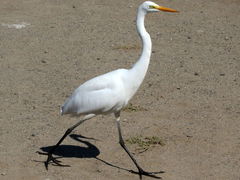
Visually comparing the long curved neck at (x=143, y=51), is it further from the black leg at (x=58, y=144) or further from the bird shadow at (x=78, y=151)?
the bird shadow at (x=78, y=151)

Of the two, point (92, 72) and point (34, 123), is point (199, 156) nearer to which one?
point (34, 123)

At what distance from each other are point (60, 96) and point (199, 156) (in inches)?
105

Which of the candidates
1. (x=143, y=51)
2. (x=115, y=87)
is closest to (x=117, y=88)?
(x=115, y=87)

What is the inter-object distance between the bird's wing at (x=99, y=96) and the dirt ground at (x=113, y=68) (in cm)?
67

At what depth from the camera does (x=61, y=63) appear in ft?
34.2

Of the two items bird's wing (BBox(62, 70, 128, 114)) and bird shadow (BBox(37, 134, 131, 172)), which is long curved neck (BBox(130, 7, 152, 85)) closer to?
bird's wing (BBox(62, 70, 128, 114))

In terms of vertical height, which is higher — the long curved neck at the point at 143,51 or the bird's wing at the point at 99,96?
the long curved neck at the point at 143,51

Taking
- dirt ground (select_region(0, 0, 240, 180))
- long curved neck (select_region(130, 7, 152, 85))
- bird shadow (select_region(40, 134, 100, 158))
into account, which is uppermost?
long curved neck (select_region(130, 7, 152, 85))

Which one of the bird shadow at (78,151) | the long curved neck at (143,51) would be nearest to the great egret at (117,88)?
the long curved neck at (143,51)

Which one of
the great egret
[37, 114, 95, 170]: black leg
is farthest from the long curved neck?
[37, 114, 95, 170]: black leg

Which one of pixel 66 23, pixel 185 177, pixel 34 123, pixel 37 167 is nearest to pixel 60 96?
pixel 34 123

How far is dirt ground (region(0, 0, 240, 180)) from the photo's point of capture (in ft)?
23.4

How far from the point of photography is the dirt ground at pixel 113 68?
23.4 feet

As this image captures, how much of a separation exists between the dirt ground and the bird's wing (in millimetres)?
665
